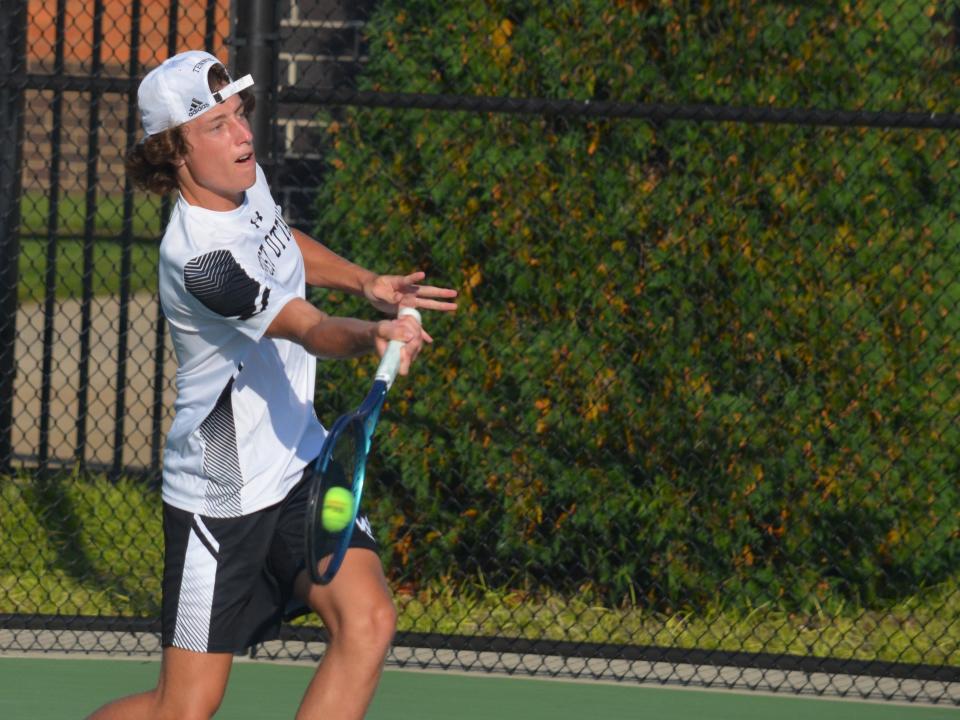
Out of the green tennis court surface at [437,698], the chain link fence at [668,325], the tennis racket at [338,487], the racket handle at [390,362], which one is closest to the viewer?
the racket handle at [390,362]

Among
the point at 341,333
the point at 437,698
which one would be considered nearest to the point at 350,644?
the point at 341,333

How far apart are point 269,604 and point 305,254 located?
866 millimetres

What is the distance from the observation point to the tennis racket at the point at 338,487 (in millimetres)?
3291

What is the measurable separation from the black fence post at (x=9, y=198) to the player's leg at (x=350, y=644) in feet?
12.0

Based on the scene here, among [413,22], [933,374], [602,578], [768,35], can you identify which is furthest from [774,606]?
[413,22]

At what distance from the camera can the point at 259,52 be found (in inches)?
212

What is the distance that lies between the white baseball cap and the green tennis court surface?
80.1 inches

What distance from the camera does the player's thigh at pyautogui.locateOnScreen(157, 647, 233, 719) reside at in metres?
3.49

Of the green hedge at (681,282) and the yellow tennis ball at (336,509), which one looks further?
the green hedge at (681,282)

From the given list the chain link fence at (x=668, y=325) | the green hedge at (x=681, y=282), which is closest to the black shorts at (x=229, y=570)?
the chain link fence at (x=668, y=325)

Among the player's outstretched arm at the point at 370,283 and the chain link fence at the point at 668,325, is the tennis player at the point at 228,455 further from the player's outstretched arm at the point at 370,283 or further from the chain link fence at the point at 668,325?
the chain link fence at the point at 668,325

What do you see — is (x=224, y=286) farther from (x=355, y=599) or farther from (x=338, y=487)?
(x=355, y=599)

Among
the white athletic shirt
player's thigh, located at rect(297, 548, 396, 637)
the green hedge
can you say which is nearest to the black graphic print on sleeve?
the white athletic shirt

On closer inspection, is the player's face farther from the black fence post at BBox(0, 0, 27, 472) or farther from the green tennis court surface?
the black fence post at BBox(0, 0, 27, 472)
